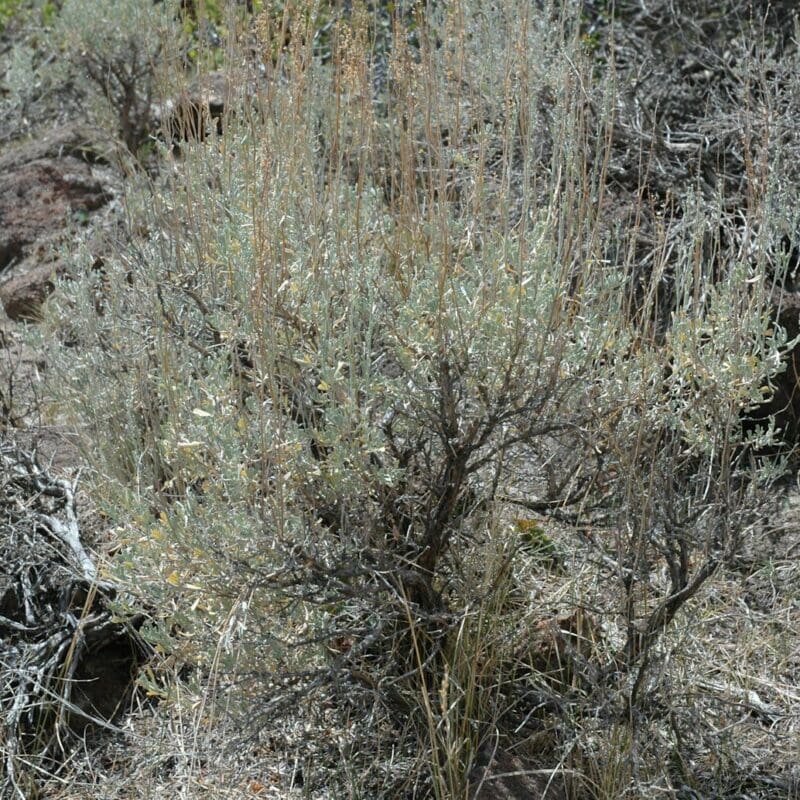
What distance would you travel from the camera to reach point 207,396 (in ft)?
8.90

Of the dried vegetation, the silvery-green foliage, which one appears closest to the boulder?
the silvery-green foliage

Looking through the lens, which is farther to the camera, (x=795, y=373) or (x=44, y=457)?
(x=44, y=457)

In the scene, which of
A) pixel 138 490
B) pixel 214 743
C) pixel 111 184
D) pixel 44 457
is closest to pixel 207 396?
pixel 138 490

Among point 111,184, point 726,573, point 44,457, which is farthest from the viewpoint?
point 111,184

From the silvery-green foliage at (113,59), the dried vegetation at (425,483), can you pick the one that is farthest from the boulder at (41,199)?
the dried vegetation at (425,483)

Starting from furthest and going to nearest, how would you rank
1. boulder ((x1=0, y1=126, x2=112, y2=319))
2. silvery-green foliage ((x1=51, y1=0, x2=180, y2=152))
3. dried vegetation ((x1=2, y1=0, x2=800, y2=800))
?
1. silvery-green foliage ((x1=51, y1=0, x2=180, y2=152))
2. boulder ((x1=0, y1=126, x2=112, y2=319))
3. dried vegetation ((x1=2, y1=0, x2=800, y2=800))

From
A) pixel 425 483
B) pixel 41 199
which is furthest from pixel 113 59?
pixel 425 483

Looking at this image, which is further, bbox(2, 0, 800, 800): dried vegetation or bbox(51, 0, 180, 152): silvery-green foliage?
bbox(51, 0, 180, 152): silvery-green foliage

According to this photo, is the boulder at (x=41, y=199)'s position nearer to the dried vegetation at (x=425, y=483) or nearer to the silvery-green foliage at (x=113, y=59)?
the silvery-green foliage at (x=113, y=59)

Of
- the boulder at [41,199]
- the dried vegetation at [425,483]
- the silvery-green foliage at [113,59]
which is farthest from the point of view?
the silvery-green foliage at [113,59]

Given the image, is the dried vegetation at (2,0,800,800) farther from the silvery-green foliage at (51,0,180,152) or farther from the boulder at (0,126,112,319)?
the silvery-green foliage at (51,0,180,152)

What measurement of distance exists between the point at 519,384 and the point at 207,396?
72cm

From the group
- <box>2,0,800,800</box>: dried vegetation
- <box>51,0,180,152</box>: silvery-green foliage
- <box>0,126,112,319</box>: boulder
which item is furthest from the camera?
<box>51,0,180,152</box>: silvery-green foliage

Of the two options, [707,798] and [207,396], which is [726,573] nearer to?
[707,798]
